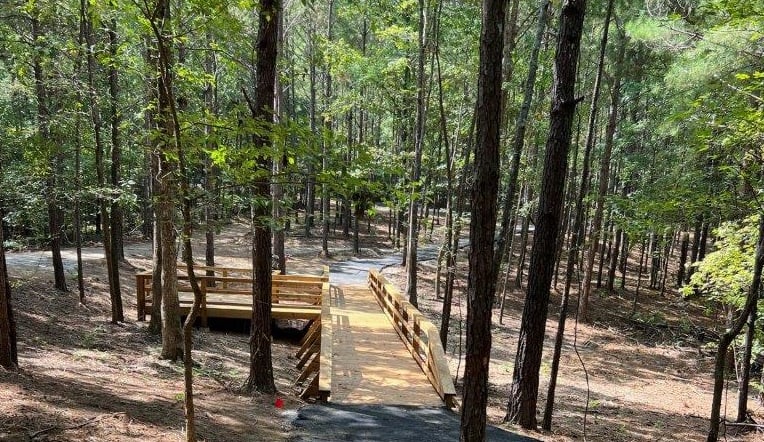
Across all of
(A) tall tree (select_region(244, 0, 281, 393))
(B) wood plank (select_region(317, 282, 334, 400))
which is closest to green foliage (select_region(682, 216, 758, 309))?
(B) wood plank (select_region(317, 282, 334, 400))

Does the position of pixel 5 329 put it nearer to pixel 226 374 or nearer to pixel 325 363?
pixel 226 374

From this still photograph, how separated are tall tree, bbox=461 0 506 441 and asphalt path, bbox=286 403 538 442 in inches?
69.1

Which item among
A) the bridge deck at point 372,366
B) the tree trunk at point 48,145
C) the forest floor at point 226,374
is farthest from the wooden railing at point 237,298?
the tree trunk at point 48,145

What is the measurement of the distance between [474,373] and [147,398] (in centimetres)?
434

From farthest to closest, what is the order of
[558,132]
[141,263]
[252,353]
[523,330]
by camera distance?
1. [141,263]
2. [252,353]
3. [523,330]
4. [558,132]

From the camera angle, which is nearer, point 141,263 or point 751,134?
point 751,134

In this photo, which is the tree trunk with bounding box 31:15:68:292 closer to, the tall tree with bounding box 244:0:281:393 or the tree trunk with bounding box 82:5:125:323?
the tree trunk with bounding box 82:5:125:323

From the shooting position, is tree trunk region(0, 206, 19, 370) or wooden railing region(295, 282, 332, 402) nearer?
tree trunk region(0, 206, 19, 370)

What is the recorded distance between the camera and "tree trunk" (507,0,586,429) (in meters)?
5.66

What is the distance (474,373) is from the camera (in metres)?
3.92

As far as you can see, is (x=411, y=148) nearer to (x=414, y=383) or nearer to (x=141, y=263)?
(x=141, y=263)

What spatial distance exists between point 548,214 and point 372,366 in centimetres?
401

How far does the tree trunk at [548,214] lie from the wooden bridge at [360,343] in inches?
39.3

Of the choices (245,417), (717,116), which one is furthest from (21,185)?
(717,116)
